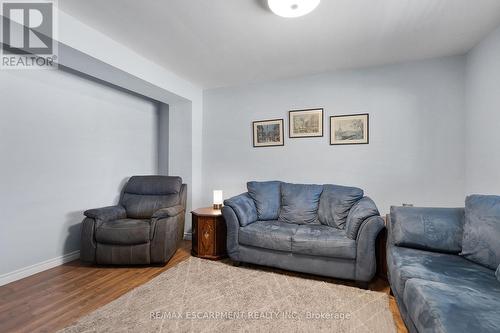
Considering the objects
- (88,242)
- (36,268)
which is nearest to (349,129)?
(88,242)

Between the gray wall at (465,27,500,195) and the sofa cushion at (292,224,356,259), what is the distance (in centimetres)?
141

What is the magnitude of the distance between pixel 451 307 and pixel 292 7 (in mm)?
2132

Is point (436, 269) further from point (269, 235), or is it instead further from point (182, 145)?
point (182, 145)

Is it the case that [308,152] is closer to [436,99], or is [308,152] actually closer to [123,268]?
[436,99]

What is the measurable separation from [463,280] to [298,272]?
148 cm

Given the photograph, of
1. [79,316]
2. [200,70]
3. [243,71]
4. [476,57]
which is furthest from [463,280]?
[200,70]

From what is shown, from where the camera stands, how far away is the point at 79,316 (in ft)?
5.87

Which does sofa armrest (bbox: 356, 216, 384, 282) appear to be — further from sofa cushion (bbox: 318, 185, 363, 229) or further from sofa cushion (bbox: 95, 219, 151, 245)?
sofa cushion (bbox: 95, 219, 151, 245)

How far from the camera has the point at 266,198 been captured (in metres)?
3.12

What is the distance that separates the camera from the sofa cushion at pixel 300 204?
2941mm

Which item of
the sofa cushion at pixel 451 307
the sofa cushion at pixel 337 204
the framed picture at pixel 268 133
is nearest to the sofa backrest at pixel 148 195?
the framed picture at pixel 268 133

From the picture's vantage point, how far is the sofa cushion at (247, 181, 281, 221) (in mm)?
3051

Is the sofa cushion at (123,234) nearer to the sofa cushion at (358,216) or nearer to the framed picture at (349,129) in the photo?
the sofa cushion at (358,216)

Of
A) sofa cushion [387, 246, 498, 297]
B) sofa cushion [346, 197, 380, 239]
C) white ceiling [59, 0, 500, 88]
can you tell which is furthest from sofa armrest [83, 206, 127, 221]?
sofa cushion [387, 246, 498, 297]
